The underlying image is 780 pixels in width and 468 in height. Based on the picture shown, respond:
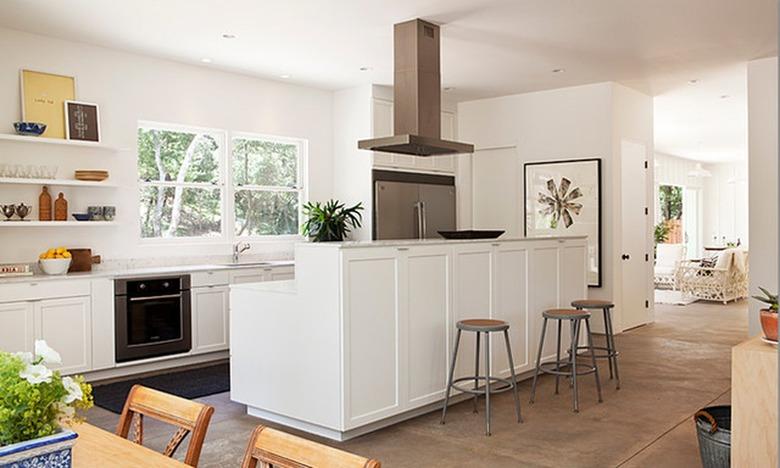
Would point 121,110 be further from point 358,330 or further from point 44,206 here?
point 358,330

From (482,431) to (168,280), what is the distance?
3139 millimetres

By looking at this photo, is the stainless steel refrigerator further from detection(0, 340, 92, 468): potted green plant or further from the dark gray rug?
detection(0, 340, 92, 468): potted green plant

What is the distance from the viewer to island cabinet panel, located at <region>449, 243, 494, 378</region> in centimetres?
461

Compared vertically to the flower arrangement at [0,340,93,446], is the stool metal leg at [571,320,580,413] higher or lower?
lower

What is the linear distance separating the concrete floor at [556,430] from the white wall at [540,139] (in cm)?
257

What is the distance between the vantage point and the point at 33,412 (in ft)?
4.16

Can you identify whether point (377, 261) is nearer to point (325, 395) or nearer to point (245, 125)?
point (325, 395)

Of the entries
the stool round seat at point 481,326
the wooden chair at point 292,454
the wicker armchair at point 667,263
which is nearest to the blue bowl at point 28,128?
the stool round seat at point 481,326

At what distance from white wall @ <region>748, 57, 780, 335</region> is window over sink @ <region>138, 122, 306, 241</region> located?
4.79m

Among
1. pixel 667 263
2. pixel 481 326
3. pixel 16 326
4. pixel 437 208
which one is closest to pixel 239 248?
pixel 16 326

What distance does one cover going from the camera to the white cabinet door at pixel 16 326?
4.91 meters

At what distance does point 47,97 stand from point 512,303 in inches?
166

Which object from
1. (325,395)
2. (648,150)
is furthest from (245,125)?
(648,150)

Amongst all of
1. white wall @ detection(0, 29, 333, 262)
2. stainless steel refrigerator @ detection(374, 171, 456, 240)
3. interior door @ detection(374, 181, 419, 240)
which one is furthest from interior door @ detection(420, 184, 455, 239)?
white wall @ detection(0, 29, 333, 262)
